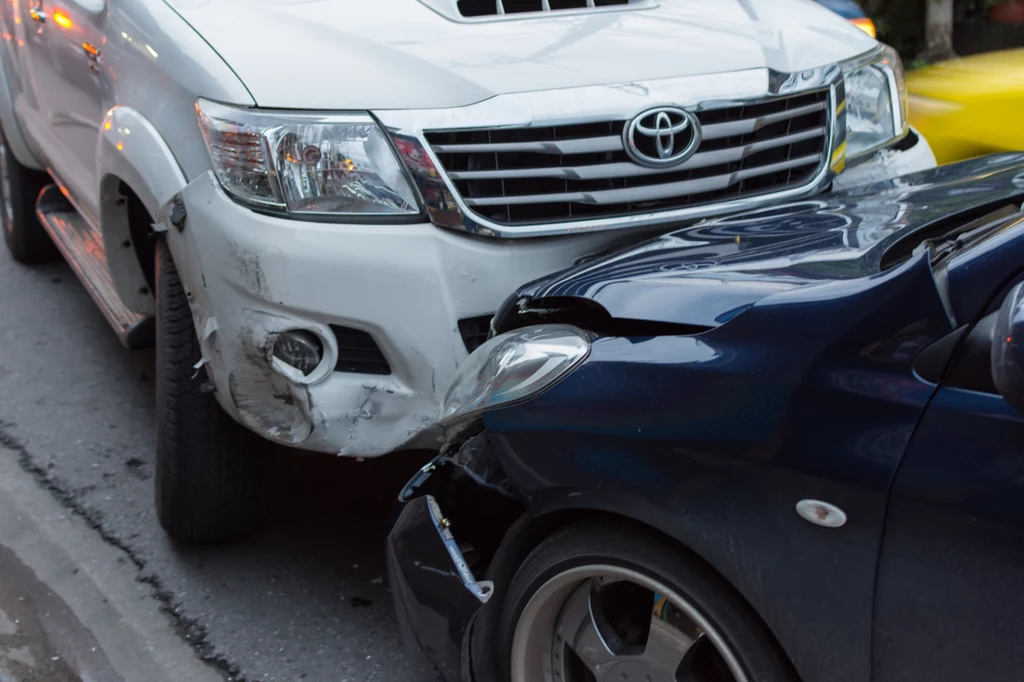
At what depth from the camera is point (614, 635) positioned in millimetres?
2084

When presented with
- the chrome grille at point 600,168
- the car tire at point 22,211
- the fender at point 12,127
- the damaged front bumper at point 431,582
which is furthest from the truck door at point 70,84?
the damaged front bumper at point 431,582

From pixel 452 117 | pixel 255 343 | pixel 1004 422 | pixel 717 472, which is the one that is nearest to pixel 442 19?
pixel 452 117

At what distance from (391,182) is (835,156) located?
1.25m

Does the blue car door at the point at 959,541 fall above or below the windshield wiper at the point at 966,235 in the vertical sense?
below

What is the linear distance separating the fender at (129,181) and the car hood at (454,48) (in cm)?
30

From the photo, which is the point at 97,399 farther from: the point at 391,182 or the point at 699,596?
the point at 699,596

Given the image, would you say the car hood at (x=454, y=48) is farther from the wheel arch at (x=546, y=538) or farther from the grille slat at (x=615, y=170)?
the wheel arch at (x=546, y=538)

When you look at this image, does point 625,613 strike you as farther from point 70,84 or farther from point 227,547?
point 70,84

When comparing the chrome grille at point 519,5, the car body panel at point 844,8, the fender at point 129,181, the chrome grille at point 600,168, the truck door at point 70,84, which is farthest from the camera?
the car body panel at point 844,8

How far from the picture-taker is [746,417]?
1744 mm

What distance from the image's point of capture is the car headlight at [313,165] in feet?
8.56

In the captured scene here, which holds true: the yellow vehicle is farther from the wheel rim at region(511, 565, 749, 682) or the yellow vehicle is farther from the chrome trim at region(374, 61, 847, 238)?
the wheel rim at region(511, 565, 749, 682)

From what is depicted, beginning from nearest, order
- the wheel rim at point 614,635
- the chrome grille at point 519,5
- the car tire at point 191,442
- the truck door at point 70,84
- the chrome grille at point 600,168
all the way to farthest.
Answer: the wheel rim at point 614,635 < the chrome grille at point 600,168 < the car tire at point 191,442 < the chrome grille at point 519,5 < the truck door at point 70,84

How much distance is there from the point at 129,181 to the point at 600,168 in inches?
49.7
